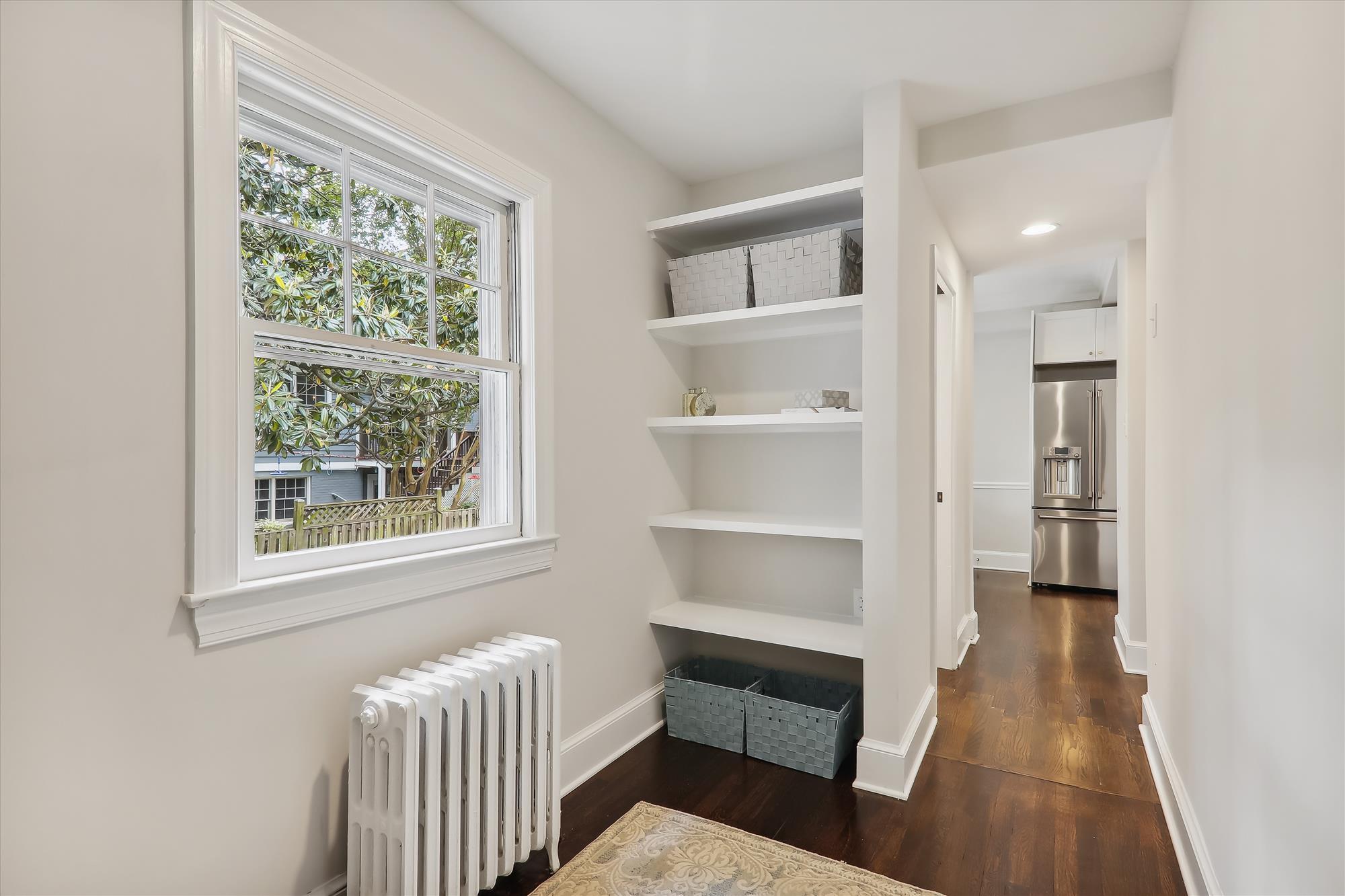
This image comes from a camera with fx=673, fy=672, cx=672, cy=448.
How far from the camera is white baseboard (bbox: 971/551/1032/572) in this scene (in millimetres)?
6422

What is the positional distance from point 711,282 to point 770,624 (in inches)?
56.5

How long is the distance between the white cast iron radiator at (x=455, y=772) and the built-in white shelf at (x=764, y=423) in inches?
45.8

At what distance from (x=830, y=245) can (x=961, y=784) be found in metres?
2.01

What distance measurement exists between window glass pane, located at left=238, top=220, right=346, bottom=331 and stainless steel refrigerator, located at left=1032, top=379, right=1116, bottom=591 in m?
5.64

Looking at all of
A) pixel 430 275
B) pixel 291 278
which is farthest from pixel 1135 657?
pixel 291 278

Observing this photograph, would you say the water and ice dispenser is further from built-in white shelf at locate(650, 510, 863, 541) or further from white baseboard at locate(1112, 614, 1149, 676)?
built-in white shelf at locate(650, 510, 863, 541)

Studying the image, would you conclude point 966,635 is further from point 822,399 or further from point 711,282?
point 711,282

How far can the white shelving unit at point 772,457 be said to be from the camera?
2.60 metres

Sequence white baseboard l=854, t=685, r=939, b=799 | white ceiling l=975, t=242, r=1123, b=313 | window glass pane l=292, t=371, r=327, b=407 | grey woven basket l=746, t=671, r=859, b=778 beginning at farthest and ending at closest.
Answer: white ceiling l=975, t=242, r=1123, b=313
grey woven basket l=746, t=671, r=859, b=778
white baseboard l=854, t=685, r=939, b=799
window glass pane l=292, t=371, r=327, b=407

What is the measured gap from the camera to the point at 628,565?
8.93 feet

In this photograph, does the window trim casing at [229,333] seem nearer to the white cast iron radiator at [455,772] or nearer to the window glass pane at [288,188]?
the window glass pane at [288,188]

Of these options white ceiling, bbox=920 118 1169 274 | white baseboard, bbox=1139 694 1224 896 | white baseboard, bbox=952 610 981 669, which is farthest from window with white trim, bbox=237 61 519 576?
white baseboard, bbox=952 610 981 669

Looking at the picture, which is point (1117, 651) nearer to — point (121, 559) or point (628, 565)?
point (628, 565)

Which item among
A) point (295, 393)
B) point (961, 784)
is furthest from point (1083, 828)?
point (295, 393)
